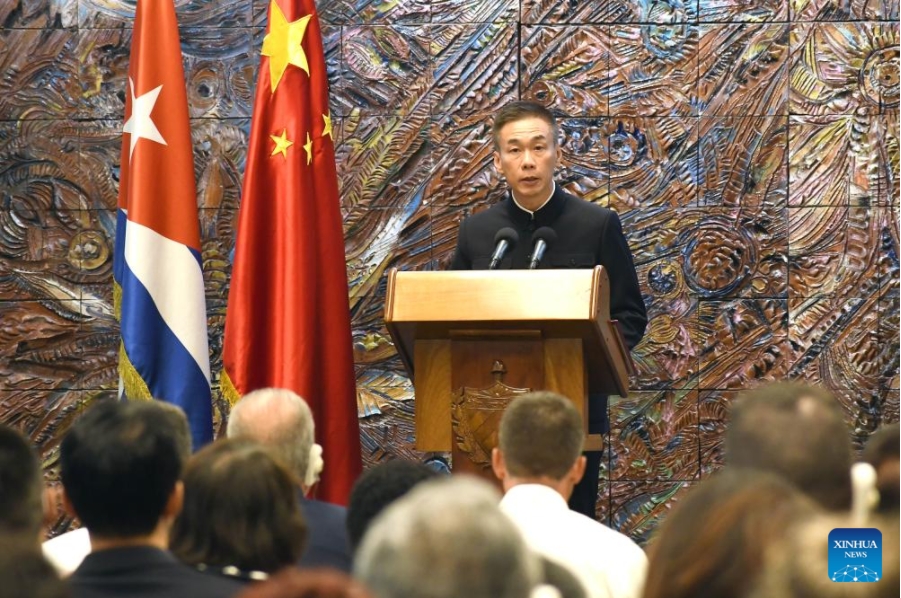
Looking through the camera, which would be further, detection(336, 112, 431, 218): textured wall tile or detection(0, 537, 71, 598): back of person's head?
detection(336, 112, 431, 218): textured wall tile

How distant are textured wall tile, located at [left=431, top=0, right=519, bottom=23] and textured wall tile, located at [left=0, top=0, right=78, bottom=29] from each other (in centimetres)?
195

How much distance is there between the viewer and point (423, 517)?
A: 5.54 ft

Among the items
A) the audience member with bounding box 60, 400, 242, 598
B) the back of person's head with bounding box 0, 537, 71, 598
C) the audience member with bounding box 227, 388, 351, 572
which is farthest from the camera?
the audience member with bounding box 227, 388, 351, 572

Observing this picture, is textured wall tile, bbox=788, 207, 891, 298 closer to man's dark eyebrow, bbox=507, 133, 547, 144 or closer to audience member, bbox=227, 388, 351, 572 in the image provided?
man's dark eyebrow, bbox=507, 133, 547, 144

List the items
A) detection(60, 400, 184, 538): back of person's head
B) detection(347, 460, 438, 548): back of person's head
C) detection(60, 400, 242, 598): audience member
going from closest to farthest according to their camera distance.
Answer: detection(60, 400, 242, 598): audience member → detection(60, 400, 184, 538): back of person's head → detection(347, 460, 438, 548): back of person's head

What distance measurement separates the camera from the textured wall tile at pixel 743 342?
6.74m

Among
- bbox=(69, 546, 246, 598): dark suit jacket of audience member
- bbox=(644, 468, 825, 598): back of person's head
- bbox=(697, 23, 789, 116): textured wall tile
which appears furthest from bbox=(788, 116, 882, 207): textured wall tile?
bbox=(644, 468, 825, 598): back of person's head

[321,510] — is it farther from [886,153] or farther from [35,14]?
[35,14]

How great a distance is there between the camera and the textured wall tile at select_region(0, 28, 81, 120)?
6.89 metres

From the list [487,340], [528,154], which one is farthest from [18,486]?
[528,154]

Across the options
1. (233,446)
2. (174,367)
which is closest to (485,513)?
(233,446)

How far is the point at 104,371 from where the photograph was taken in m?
6.89

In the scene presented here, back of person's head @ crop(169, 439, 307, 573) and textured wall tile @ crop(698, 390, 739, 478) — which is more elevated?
back of person's head @ crop(169, 439, 307, 573)

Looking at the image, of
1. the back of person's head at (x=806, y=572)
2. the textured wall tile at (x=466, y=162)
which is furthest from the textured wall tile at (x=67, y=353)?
the back of person's head at (x=806, y=572)
